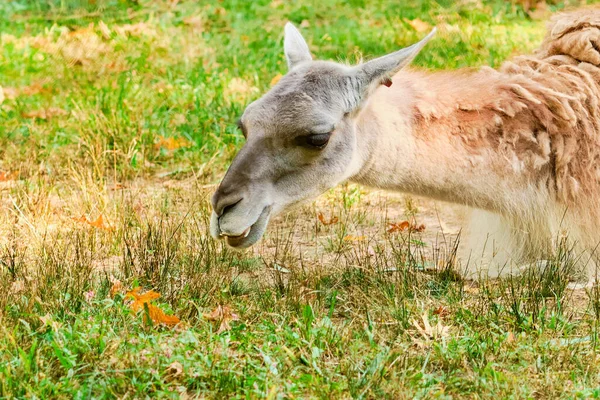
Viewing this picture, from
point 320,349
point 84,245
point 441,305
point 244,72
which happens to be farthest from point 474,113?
point 244,72

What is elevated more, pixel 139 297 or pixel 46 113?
pixel 139 297

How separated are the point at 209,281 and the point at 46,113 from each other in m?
3.90

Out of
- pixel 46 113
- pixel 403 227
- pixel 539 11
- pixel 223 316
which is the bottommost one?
pixel 403 227

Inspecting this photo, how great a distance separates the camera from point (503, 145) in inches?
182

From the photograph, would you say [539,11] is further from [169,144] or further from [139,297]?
[139,297]

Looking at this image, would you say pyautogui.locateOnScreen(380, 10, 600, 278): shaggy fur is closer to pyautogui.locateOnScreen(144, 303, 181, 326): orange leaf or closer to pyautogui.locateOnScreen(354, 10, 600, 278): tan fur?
pyautogui.locateOnScreen(354, 10, 600, 278): tan fur

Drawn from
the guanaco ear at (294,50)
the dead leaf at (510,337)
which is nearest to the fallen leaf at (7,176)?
the guanaco ear at (294,50)

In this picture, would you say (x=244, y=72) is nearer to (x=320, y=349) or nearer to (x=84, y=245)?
(x=84, y=245)

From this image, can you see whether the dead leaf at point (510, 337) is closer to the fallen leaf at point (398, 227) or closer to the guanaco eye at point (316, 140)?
the guanaco eye at point (316, 140)

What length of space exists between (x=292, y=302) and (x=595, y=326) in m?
1.30

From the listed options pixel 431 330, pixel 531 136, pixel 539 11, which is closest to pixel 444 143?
pixel 531 136

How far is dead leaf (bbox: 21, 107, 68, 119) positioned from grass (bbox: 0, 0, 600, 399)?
0.06 ft

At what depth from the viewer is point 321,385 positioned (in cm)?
336

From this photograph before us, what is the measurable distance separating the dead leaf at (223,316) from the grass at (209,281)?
0.05 meters
